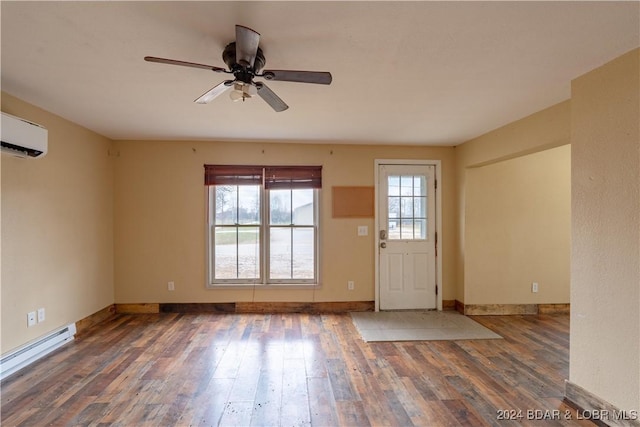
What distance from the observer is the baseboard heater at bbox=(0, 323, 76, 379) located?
98.8 inches

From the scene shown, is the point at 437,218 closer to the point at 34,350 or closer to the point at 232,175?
the point at 232,175

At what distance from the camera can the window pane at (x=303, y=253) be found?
4.29m

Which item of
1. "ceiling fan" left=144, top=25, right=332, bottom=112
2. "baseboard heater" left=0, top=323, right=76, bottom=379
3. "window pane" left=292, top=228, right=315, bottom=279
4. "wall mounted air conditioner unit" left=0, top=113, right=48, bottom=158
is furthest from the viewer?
"window pane" left=292, top=228, right=315, bottom=279

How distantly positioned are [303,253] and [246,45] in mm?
3120

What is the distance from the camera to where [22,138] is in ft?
7.93

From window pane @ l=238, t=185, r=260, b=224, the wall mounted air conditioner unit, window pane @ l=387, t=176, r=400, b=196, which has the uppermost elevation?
the wall mounted air conditioner unit

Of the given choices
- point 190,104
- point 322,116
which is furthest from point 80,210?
point 322,116

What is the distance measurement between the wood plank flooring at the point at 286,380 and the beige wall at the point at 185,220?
0.67m

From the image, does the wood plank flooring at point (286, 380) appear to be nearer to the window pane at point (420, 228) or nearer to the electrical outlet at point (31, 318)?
the electrical outlet at point (31, 318)

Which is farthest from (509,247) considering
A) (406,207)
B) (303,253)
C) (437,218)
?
(303,253)

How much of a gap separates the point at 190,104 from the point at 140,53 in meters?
0.86

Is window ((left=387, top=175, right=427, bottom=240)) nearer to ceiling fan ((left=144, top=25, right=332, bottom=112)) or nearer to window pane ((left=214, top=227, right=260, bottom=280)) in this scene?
window pane ((left=214, top=227, right=260, bottom=280))

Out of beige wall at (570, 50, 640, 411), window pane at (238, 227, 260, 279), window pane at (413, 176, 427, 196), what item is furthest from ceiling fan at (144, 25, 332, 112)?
window pane at (413, 176, 427, 196)

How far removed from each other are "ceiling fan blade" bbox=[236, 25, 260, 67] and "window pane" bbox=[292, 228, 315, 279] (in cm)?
286
